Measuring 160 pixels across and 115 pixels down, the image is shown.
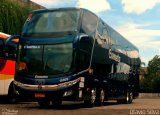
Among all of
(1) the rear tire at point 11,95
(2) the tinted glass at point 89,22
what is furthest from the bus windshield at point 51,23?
(1) the rear tire at point 11,95

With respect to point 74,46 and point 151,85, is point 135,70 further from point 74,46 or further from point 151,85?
point 151,85

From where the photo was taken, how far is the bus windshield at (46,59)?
1694cm

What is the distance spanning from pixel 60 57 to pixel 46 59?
0.58 m

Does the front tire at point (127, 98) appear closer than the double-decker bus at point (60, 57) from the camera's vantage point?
No

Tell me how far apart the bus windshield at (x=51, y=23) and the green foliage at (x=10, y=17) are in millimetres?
12812

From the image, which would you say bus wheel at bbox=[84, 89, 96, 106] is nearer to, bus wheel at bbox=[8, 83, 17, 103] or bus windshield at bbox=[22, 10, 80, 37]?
bus windshield at bbox=[22, 10, 80, 37]

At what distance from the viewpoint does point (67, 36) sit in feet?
56.3

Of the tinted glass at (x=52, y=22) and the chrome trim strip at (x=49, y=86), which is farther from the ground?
the tinted glass at (x=52, y=22)

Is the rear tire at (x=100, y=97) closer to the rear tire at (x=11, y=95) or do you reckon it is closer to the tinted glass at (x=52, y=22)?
the tinted glass at (x=52, y=22)

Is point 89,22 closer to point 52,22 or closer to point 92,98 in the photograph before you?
point 52,22

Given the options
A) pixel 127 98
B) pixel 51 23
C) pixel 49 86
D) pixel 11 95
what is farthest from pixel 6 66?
pixel 127 98

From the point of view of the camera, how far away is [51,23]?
17.7 meters

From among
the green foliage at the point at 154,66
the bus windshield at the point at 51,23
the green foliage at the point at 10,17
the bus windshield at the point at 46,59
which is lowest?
the bus windshield at the point at 46,59

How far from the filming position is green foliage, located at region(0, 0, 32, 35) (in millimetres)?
31219
